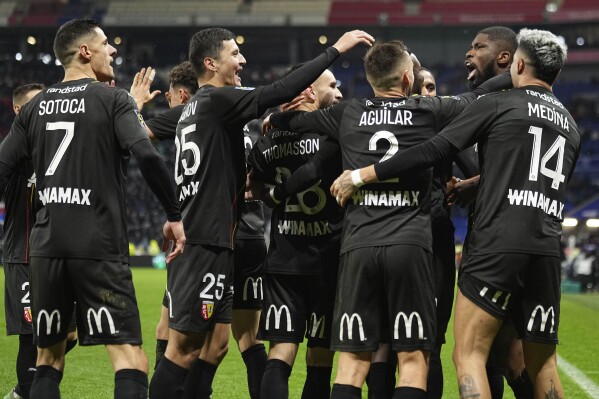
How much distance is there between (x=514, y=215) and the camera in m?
4.75

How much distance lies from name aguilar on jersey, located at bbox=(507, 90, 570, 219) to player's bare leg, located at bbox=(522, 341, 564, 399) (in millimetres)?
756

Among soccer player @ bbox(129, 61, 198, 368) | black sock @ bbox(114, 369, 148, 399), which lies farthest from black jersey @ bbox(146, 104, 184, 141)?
black sock @ bbox(114, 369, 148, 399)

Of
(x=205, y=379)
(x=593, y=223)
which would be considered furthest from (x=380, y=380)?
(x=593, y=223)

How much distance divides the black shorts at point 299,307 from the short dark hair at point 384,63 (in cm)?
127

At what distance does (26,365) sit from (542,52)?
4.24m

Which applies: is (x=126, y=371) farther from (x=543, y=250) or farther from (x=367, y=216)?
(x=543, y=250)

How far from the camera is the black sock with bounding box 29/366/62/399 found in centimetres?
477

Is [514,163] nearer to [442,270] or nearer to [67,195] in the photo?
[442,270]

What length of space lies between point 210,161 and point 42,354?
1.51 metres

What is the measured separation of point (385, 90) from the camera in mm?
5188

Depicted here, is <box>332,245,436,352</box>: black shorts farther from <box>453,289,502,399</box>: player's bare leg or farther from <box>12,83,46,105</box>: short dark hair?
<box>12,83,46,105</box>: short dark hair

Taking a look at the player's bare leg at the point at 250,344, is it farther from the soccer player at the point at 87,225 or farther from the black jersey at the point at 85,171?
the black jersey at the point at 85,171

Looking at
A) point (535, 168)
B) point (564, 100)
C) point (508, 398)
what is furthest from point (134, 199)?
point (535, 168)

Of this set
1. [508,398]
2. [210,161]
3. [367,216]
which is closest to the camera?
[367,216]
